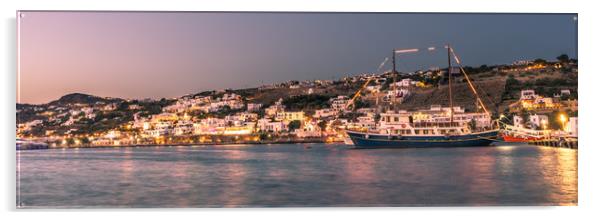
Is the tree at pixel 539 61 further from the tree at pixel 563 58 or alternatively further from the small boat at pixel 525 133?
the small boat at pixel 525 133

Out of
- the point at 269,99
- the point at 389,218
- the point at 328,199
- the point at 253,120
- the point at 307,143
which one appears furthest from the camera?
the point at 307,143

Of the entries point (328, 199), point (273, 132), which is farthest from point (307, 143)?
point (328, 199)

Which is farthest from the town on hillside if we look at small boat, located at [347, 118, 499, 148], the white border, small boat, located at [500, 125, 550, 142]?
small boat, located at [347, 118, 499, 148]

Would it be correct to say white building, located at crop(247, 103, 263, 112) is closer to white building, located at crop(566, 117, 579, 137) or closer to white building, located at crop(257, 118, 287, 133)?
white building, located at crop(257, 118, 287, 133)

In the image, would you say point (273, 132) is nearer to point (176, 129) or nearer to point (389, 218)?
point (176, 129)

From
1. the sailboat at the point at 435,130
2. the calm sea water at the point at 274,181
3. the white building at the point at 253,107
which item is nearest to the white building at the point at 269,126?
the white building at the point at 253,107
